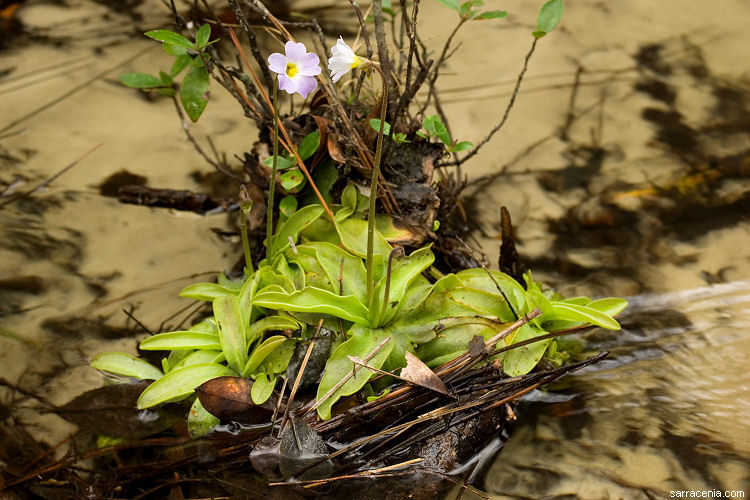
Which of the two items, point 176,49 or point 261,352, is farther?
point 176,49

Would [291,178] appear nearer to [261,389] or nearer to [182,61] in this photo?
[182,61]

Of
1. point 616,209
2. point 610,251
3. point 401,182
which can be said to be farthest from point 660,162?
point 401,182

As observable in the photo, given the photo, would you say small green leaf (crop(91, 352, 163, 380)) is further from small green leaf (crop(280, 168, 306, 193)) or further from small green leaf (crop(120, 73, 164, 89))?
small green leaf (crop(120, 73, 164, 89))

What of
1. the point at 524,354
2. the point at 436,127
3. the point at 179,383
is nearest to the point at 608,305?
the point at 524,354

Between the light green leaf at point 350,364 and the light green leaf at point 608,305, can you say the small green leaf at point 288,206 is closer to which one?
the light green leaf at point 350,364

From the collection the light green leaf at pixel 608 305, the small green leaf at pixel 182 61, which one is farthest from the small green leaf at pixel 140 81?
the light green leaf at pixel 608 305

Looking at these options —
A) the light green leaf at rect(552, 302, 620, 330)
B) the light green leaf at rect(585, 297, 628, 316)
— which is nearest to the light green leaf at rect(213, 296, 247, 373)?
the light green leaf at rect(552, 302, 620, 330)
